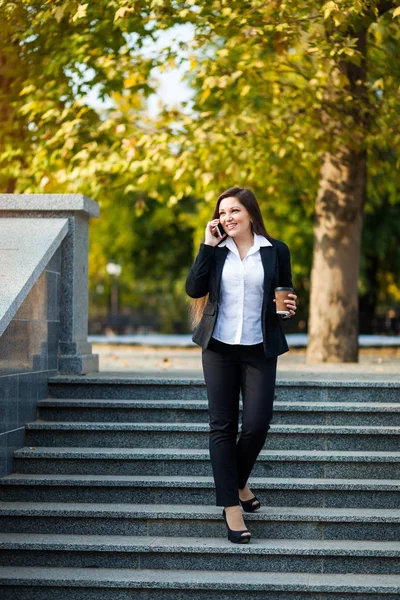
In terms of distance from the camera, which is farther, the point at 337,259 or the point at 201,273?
the point at 337,259

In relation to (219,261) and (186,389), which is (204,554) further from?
(186,389)

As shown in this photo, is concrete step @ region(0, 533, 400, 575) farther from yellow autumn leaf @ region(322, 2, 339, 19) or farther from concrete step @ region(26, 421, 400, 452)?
yellow autumn leaf @ region(322, 2, 339, 19)

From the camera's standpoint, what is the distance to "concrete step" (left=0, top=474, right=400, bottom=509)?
5973mm

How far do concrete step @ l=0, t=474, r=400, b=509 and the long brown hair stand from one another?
1.16m

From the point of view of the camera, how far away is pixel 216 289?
5.34m

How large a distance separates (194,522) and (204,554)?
0.32m

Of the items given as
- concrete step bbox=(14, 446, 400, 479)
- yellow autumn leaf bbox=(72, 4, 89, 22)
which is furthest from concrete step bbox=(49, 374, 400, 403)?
yellow autumn leaf bbox=(72, 4, 89, 22)

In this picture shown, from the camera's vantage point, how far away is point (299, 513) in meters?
5.74

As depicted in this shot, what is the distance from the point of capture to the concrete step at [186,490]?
5.97 metres

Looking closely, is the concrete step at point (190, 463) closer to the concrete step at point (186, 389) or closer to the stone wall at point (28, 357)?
the stone wall at point (28, 357)

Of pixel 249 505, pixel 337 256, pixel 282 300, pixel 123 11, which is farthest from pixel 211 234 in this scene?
pixel 337 256

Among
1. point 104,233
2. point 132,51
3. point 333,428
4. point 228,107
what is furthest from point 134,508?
point 104,233

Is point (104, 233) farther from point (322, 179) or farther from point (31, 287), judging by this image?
point (31, 287)

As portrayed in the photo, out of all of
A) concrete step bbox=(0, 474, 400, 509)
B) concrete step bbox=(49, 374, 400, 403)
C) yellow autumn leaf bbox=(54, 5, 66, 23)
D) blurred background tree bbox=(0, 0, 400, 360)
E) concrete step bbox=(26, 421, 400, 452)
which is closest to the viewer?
concrete step bbox=(0, 474, 400, 509)
